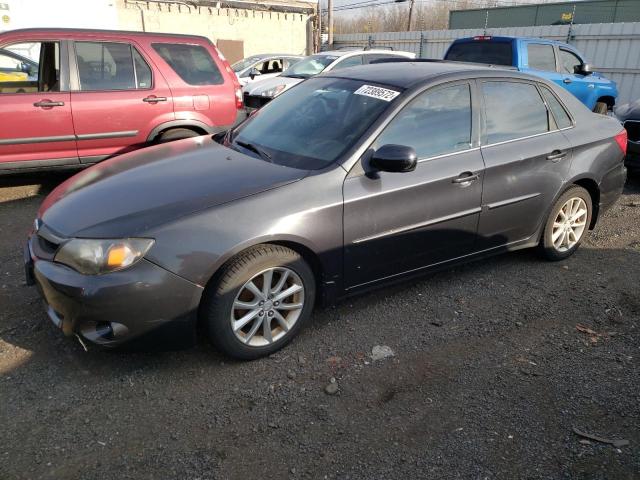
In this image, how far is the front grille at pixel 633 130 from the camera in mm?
6837

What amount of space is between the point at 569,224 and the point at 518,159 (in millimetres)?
1041

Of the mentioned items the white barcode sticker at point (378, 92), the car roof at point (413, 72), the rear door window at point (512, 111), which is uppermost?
the car roof at point (413, 72)

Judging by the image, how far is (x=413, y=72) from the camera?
Result: 3.70 meters

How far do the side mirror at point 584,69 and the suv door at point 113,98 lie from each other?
7.56 metres

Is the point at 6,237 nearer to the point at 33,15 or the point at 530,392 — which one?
the point at 530,392

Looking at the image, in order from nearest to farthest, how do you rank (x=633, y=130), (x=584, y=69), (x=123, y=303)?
(x=123, y=303) → (x=633, y=130) → (x=584, y=69)

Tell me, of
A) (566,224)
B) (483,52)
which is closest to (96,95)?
(566,224)

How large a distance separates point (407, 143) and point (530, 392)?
1699 millimetres

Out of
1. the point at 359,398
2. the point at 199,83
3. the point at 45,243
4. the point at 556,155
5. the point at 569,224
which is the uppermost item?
the point at 199,83

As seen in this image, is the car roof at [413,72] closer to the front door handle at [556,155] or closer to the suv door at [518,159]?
the suv door at [518,159]

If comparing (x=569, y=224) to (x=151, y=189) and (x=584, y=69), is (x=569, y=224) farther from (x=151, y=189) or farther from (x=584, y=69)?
(x=584, y=69)

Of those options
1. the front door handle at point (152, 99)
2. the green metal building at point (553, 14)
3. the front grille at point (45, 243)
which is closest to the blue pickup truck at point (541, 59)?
the front door handle at point (152, 99)

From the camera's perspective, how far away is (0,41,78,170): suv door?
530 centimetres

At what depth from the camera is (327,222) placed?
302cm
